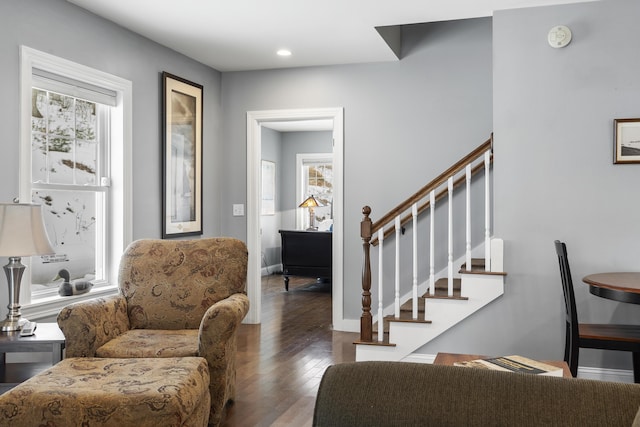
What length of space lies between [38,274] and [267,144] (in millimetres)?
6235

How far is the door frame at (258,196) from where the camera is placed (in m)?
5.34

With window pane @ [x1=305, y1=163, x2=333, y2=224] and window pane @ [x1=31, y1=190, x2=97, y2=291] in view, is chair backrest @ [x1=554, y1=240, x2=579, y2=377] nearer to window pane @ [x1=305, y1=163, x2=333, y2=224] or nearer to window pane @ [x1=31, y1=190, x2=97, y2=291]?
window pane @ [x1=31, y1=190, x2=97, y2=291]

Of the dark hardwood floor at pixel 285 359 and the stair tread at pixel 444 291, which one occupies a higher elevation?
the stair tread at pixel 444 291

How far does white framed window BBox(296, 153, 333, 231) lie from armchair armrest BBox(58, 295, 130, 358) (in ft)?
23.7

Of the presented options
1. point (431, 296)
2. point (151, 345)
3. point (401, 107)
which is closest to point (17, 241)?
point (151, 345)

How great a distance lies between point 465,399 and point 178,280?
8.28 ft

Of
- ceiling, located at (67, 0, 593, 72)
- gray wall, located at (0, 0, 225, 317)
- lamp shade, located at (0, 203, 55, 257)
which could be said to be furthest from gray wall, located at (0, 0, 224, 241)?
lamp shade, located at (0, 203, 55, 257)

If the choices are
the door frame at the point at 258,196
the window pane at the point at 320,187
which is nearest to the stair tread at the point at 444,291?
the door frame at the point at 258,196

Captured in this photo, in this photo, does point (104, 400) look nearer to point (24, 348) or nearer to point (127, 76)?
point (24, 348)

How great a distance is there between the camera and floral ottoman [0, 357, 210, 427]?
2102 millimetres

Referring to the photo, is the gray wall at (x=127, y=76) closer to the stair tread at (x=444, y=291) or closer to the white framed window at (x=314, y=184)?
the stair tread at (x=444, y=291)

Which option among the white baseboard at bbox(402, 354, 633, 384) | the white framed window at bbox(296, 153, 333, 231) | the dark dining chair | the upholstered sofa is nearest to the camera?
the upholstered sofa

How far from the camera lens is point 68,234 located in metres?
3.87

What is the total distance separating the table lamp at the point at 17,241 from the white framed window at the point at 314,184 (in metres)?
7.32
